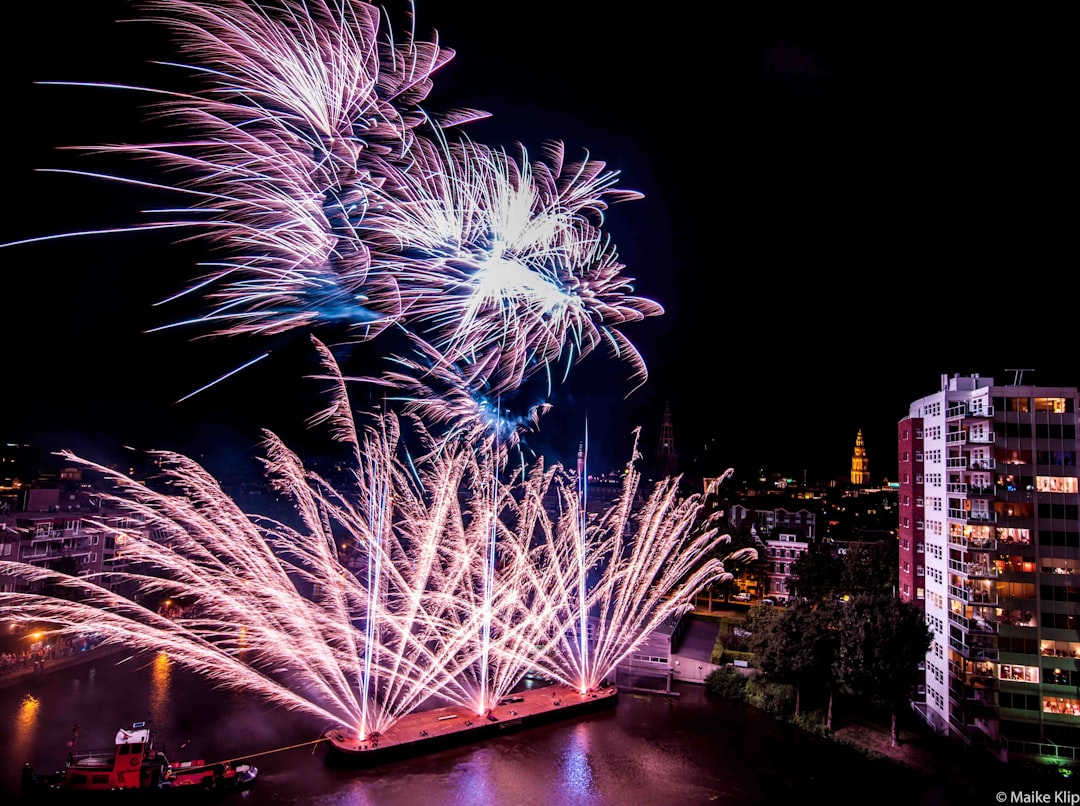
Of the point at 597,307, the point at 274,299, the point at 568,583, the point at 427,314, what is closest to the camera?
the point at 274,299

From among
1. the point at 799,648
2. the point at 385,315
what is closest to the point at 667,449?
the point at 799,648

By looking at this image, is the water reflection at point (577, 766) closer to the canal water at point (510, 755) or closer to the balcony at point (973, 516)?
the canal water at point (510, 755)

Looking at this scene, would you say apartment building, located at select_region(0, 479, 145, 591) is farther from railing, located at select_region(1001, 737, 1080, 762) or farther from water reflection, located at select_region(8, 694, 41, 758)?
railing, located at select_region(1001, 737, 1080, 762)

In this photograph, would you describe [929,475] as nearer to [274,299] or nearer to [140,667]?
[274,299]

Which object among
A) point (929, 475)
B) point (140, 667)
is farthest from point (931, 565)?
point (140, 667)

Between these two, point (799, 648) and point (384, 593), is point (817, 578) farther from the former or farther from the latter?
point (384, 593)

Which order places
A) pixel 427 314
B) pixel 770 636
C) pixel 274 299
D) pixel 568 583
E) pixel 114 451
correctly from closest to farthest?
pixel 274 299
pixel 427 314
pixel 770 636
pixel 568 583
pixel 114 451

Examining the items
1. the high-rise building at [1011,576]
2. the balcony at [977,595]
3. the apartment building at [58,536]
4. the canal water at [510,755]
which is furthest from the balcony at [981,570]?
the apartment building at [58,536]
